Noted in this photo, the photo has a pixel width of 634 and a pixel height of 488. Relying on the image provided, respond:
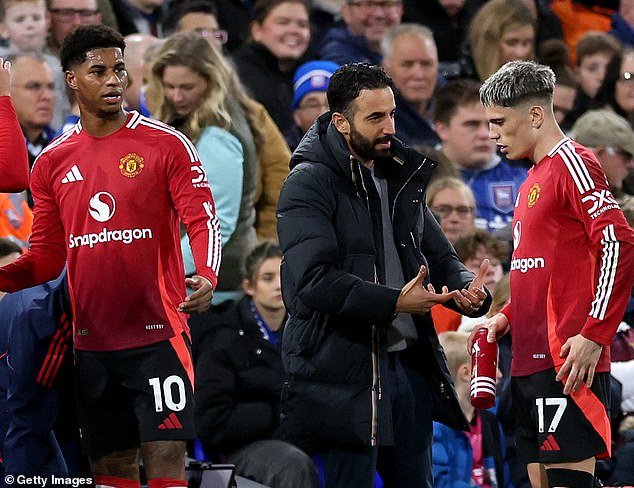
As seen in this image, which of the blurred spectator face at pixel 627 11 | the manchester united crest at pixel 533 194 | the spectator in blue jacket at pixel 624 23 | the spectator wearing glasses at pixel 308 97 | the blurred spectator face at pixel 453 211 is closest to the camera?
the manchester united crest at pixel 533 194

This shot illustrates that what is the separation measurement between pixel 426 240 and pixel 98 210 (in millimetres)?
1341

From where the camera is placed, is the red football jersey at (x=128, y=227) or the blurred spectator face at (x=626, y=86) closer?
the red football jersey at (x=128, y=227)

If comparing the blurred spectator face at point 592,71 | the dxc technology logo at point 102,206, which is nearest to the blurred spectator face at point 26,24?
the dxc technology logo at point 102,206

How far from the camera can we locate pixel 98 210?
225 inches

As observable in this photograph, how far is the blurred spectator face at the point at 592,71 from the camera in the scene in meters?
11.3

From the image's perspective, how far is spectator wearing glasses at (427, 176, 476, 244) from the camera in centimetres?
887

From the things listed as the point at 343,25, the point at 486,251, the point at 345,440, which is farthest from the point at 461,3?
the point at 345,440

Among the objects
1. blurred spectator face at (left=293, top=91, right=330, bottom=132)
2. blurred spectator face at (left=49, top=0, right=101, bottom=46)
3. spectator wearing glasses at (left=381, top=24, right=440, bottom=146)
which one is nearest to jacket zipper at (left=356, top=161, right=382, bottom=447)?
blurred spectator face at (left=293, top=91, right=330, bottom=132)

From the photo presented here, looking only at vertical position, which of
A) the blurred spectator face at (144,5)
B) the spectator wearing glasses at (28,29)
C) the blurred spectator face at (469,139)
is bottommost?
the blurred spectator face at (469,139)

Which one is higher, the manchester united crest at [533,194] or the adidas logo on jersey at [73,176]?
the adidas logo on jersey at [73,176]

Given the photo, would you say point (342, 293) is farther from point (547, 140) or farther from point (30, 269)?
point (30, 269)

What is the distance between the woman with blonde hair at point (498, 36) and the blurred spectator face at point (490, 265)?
2608mm

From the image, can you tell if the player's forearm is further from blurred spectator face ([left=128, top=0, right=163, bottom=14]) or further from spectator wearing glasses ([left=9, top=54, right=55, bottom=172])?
blurred spectator face ([left=128, top=0, right=163, bottom=14])

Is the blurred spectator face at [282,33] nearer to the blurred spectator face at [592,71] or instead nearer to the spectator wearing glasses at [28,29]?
the spectator wearing glasses at [28,29]
